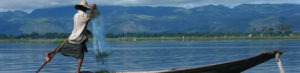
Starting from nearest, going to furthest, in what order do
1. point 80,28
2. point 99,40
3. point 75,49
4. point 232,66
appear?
point 80,28 → point 75,49 → point 232,66 → point 99,40

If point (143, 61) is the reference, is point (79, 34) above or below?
→ above

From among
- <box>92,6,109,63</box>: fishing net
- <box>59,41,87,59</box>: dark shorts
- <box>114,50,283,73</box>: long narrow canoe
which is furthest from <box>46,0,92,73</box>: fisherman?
<box>114,50,283,73</box>: long narrow canoe

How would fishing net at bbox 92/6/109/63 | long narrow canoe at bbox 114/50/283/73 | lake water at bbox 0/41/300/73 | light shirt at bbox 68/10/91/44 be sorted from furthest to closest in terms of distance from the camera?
lake water at bbox 0/41/300/73
fishing net at bbox 92/6/109/63
long narrow canoe at bbox 114/50/283/73
light shirt at bbox 68/10/91/44

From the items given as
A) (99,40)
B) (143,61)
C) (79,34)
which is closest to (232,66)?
(99,40)

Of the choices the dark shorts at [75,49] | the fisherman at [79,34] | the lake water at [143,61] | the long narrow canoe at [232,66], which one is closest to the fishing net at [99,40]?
the fisherman at [79,34]

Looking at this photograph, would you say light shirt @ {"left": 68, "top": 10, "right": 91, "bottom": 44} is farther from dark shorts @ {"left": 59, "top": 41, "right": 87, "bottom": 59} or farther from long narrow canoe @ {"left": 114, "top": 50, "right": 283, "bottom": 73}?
long narrow canoe @ {"left": 114, "top": 50, "right": 283, "bottom": 73}

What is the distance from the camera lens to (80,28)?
13164 millimetres

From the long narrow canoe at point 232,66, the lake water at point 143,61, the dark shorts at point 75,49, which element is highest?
the dark shorts at point 75,49

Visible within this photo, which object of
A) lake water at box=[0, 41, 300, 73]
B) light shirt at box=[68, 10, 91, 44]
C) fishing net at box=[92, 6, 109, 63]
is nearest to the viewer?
light shirt at box=[68, 10, 91, 44]

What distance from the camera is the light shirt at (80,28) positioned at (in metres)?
13.1

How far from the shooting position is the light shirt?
1306 cm

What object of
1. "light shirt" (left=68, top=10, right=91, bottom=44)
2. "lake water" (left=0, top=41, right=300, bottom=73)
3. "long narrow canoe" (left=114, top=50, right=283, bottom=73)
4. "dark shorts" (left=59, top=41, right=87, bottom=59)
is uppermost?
"light shirt" (left=68, top=10, right=91, bottom=44)

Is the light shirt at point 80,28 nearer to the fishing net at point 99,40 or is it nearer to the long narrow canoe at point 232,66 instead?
the fishing net at point 99,40

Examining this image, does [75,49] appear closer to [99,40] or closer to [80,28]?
[80,28]
